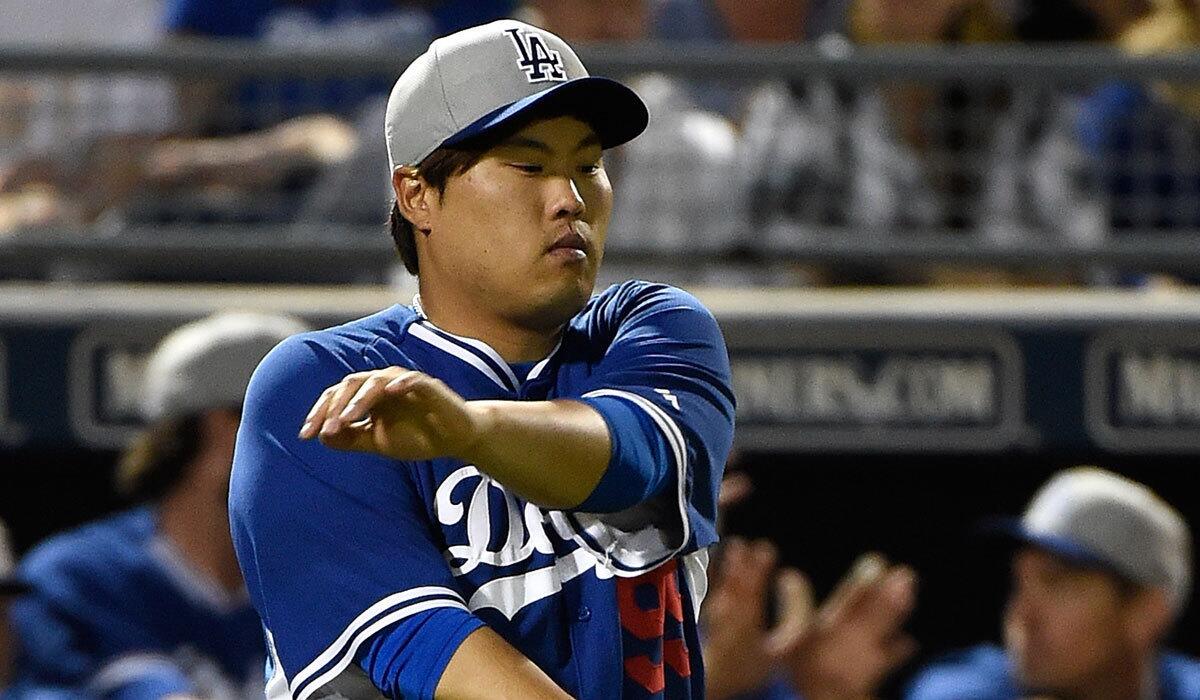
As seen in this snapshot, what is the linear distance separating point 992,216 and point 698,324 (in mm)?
3007

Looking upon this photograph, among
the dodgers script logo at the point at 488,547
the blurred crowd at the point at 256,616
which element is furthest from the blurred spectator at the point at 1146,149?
the dodgers script logo at the point at 488,547

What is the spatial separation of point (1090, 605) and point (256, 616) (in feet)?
5.82

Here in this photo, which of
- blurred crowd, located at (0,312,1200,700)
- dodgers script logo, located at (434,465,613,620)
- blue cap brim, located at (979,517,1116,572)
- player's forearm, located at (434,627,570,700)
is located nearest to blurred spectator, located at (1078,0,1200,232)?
blurred crowd, located at (0,312,1200,700)

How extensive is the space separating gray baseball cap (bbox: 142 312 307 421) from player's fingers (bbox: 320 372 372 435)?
2.60m

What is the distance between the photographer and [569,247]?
7.22ft

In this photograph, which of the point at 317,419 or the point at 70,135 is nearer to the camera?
the point at 317,419

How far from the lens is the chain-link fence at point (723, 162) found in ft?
16.4

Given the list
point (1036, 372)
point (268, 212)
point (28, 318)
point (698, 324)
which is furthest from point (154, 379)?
point (698, 324)

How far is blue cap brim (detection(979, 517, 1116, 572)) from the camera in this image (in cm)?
468

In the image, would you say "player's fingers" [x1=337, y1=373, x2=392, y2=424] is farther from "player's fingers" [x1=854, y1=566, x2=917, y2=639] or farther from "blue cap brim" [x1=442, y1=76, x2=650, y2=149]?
"player's fingers" [x1=854, y1=566, x2=917, y2=639]

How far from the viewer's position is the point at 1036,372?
489 centimetres

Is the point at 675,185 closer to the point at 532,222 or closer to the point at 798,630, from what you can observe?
the point at 798,630

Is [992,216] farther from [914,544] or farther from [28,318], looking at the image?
[28,318]

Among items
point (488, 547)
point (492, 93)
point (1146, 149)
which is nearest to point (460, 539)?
point (488, 547)
